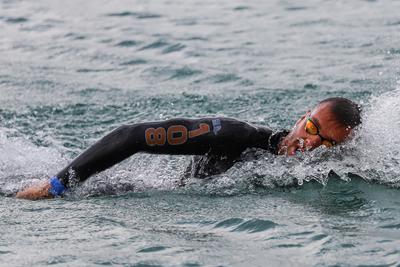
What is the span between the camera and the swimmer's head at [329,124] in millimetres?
6758

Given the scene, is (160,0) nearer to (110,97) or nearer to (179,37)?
(179,37)

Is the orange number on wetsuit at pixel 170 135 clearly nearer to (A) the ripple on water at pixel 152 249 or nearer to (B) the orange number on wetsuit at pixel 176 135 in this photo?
(B) the orange number on wetsuit at pixel 176 135

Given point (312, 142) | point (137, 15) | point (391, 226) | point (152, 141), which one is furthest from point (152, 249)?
point (137, 15)

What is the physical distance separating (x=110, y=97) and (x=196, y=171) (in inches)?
135

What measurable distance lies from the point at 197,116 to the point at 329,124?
3.15 m

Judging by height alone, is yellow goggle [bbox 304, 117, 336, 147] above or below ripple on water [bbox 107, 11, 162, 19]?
below

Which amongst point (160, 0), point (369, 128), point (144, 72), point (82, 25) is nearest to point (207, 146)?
point (369, 128)

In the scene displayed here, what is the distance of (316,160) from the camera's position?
274 inches

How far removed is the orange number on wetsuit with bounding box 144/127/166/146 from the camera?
6695 millimetres

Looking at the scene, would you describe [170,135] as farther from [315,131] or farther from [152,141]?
[315,131]

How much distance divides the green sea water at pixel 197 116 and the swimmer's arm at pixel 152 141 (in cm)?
20

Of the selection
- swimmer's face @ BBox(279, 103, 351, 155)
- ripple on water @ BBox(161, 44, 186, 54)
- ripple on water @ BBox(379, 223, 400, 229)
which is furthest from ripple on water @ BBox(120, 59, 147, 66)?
ripple on water @ BBox(379, 223, 400, 229)

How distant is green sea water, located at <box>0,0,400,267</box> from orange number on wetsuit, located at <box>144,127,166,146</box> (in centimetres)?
42

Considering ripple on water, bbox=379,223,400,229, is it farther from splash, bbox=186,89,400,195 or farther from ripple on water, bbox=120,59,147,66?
ripple on water, bbox=120,59,147,66
